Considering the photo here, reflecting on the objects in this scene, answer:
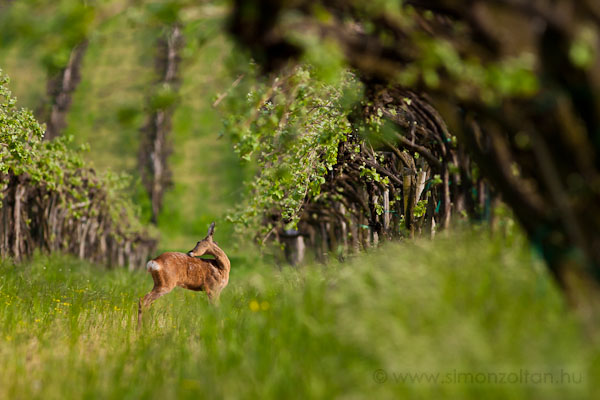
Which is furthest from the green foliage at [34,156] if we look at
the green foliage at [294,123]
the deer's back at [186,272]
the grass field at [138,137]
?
the grass field at [138,137]

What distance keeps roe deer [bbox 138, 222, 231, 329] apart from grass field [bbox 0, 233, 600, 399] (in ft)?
6.54

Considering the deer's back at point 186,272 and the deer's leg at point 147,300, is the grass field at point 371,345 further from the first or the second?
the deer's back at point 186,272

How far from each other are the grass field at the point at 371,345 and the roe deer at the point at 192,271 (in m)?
1.99

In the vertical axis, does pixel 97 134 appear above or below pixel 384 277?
above

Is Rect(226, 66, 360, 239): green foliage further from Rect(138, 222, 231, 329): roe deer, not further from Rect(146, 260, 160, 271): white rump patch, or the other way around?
Rect(146, 260, 160, 271): white rump patch

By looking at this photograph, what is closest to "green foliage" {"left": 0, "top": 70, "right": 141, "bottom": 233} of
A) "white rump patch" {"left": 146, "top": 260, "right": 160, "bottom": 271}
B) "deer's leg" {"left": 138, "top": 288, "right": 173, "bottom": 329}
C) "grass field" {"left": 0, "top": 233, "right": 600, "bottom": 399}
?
"white rump patch" {"left": 146, "top": 260, "right": 160, "bottom": 271}

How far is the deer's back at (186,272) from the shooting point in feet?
27.9

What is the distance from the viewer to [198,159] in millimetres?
40125

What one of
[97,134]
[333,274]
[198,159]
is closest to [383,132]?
[333,274]

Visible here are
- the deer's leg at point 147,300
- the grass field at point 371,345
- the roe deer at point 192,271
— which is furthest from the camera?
the roe deer at point 192,271

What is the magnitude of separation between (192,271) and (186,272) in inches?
4.3

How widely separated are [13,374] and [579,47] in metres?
4.58

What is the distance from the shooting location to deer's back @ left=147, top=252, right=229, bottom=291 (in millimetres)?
8508

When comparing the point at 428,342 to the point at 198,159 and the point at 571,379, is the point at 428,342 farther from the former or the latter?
the point at 198,159
